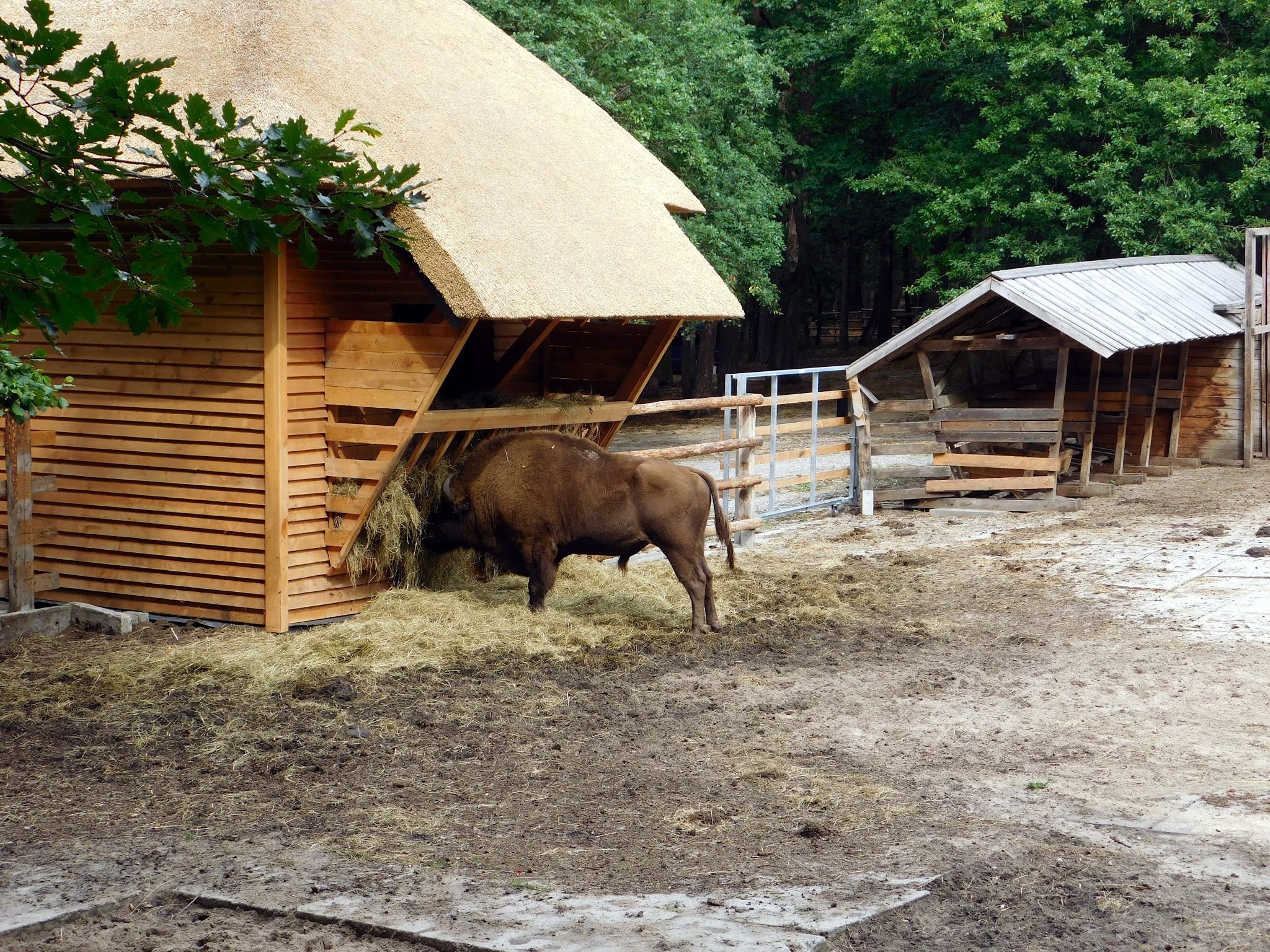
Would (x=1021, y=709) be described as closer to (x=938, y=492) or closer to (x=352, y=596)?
(x=352, y=596)

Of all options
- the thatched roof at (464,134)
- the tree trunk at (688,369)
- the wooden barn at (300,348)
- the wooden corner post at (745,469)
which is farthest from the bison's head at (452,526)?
the tree trunk at (688,369)

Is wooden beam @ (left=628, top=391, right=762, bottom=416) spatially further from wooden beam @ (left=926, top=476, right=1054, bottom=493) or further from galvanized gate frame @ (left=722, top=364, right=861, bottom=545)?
wooden beam @ (left=926, top=476, right=1054, bottom=493)

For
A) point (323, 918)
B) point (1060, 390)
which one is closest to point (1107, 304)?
point (1060, 390)

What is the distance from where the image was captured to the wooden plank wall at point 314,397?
30.4 feet

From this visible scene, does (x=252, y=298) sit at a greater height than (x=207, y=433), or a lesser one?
greater

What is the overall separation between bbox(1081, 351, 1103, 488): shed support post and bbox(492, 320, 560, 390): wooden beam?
27.2 feet

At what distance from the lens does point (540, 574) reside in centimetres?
980

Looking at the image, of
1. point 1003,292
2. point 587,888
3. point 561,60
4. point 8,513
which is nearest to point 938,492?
point 1003,292

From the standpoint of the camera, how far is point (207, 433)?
945 centimetres

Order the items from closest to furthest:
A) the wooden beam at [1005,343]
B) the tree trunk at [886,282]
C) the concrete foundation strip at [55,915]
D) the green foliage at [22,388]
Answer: the concrete foundation strip at [55,915]
the green foliage at [22,388]
the wooden beam at [1005,343]
the tree trunk at [886,282]

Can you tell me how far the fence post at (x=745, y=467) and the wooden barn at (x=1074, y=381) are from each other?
7.93 feet

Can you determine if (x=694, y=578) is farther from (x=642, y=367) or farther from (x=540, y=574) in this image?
(x=642, y=367)

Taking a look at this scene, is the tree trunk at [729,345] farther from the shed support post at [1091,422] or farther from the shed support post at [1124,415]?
the shed support post at [1091,422]

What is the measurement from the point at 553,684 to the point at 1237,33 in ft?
67.2
